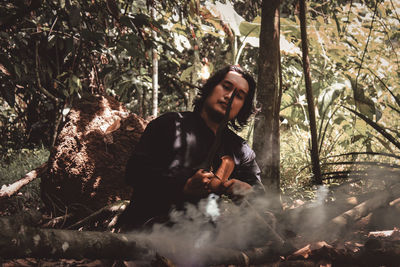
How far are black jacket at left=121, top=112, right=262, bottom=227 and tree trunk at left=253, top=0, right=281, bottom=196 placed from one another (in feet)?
0.91

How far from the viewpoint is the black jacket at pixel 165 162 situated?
1.45 m

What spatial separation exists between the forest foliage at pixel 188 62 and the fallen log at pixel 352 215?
22 centimetres

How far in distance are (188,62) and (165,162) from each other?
17.7 ft

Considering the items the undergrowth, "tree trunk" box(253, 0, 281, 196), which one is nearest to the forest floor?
"tree trunk" box(253, 0, 281, 196)

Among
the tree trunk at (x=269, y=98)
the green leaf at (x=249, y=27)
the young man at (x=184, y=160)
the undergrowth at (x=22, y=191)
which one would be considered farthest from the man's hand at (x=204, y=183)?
the green leaf at (x=249, y=27)

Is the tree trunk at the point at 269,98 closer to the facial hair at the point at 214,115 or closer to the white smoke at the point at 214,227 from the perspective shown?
the facial hair at the point at 214,115

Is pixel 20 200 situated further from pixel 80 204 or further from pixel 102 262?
pixel 102 262

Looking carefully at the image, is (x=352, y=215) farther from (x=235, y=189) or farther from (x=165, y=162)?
(x=165, y=162)

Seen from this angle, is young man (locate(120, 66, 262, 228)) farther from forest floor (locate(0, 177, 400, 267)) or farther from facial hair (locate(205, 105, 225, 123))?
forest floor (locate(0, 177, 400, 267))

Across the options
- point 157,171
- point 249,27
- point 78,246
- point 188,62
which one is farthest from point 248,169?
point 188,62

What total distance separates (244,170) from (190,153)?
0.42m

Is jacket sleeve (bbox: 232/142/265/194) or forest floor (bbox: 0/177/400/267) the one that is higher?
jacket sleeve (bbox: 232/142/265/194)

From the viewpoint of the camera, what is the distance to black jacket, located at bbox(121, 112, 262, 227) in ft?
4.74

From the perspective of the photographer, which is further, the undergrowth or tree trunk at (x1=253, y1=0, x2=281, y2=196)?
the undergrowth
